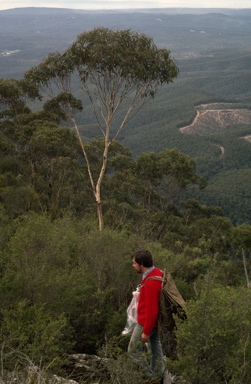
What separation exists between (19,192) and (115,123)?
75.7 meters

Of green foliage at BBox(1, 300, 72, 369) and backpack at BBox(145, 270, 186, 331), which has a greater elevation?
backpack at BBox(145, 270, 186, 331)

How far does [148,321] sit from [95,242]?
9.56 ft

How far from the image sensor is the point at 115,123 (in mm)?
86125

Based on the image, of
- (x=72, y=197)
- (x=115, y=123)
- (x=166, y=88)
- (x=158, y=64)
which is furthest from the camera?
(x=166, y=88)

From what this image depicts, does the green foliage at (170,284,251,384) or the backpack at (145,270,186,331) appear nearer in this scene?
the green foliage at (170,284,251,384)

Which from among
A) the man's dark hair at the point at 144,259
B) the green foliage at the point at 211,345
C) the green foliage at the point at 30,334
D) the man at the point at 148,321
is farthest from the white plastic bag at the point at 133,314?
the green foliage at the point at 211,345

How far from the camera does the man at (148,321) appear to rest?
404 centimetres

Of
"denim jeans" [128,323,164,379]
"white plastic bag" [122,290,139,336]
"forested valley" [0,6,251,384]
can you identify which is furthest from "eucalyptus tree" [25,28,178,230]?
"denim jeans" [128,323,164,379]

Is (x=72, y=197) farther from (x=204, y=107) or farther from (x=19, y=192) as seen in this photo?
(x=204, y=107)

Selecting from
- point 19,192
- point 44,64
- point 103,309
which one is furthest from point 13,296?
point 44,64

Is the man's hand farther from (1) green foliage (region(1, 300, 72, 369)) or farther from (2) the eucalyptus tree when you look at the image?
(2) the eucalyptus tree

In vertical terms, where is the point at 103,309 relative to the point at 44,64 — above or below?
below

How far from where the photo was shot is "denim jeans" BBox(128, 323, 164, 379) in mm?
3939

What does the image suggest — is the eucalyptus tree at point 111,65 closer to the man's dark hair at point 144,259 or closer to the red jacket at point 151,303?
Answer: the man's dark hair at point 144,259
